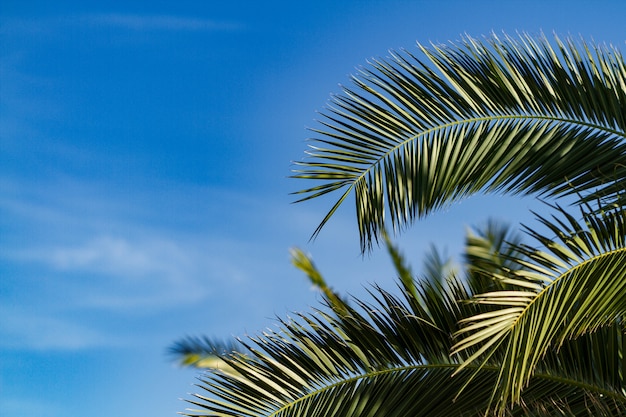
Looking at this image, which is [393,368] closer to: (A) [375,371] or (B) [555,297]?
(A) [375,371]

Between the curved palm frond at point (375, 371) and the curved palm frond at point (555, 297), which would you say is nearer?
the curved palm frond at point (555, 297)

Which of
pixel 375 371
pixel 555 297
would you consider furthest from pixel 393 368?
pixel 555 297

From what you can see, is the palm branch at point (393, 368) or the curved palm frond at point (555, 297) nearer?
the curved palm frond at point (555, 297)

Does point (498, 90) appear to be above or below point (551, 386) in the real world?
above

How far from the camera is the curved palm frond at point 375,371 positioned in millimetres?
4301

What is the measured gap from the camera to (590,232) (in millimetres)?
3447

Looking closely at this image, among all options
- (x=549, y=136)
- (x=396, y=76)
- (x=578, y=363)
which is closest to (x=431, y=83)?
(x=396, y=76)

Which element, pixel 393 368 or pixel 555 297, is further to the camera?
pixel 393 368

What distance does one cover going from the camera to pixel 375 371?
175 inches

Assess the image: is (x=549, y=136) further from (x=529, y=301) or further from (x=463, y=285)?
(x=529, y=301)

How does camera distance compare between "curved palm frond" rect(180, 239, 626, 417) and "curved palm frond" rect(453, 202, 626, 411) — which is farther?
"curved palm frond" rect(180, 239, 626, 417)

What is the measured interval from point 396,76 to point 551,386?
2096mm

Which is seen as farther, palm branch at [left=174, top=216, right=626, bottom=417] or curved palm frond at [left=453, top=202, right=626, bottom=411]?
palm branch at [left=174, top=216, right=626, bottom=417]

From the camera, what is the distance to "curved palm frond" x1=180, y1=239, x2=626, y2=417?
14.1ft
